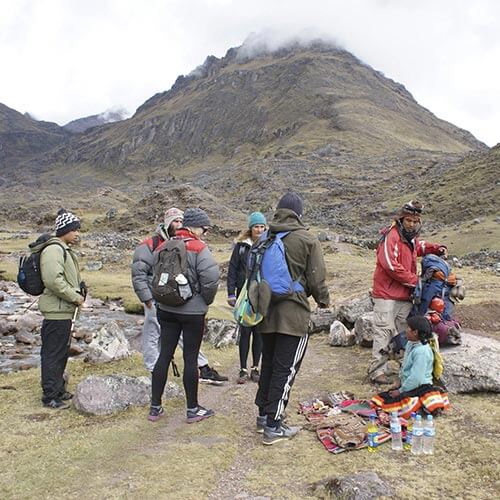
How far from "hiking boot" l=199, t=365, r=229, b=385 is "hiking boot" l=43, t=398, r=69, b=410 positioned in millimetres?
2220

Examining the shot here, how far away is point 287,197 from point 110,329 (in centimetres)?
574

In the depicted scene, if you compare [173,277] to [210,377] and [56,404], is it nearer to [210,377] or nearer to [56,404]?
[56,404]

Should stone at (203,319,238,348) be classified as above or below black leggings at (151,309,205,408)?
below

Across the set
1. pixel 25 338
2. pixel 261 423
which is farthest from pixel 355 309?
pixel 25 338

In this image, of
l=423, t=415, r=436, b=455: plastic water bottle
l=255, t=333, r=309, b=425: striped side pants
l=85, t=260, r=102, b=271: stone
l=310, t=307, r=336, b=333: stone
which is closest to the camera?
l=423, t=415, r=436, b=455: plastic water bottle

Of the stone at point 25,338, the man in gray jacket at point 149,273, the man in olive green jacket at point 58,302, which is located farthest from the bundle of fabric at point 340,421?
Answer: the stone at point 25,338

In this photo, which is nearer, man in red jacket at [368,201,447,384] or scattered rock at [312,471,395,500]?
scattered rock at [312,471,395,500]

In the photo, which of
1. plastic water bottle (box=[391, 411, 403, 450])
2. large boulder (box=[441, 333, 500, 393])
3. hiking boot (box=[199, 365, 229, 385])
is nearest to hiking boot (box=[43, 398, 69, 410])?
hiking boot (box=[199, 365, 229, 385])

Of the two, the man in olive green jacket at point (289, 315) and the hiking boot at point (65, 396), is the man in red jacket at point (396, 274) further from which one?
the hiking boot at point (65, 396)

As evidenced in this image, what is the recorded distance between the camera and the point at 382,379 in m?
8.12

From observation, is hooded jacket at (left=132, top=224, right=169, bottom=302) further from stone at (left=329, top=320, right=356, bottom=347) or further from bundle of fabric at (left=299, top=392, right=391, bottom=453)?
stone at (left=329, top=320, right=356, bottom=347)

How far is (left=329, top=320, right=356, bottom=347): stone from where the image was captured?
11.0 metres

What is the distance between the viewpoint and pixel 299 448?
588 centimetres

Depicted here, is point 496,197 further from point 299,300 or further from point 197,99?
point 197,99
